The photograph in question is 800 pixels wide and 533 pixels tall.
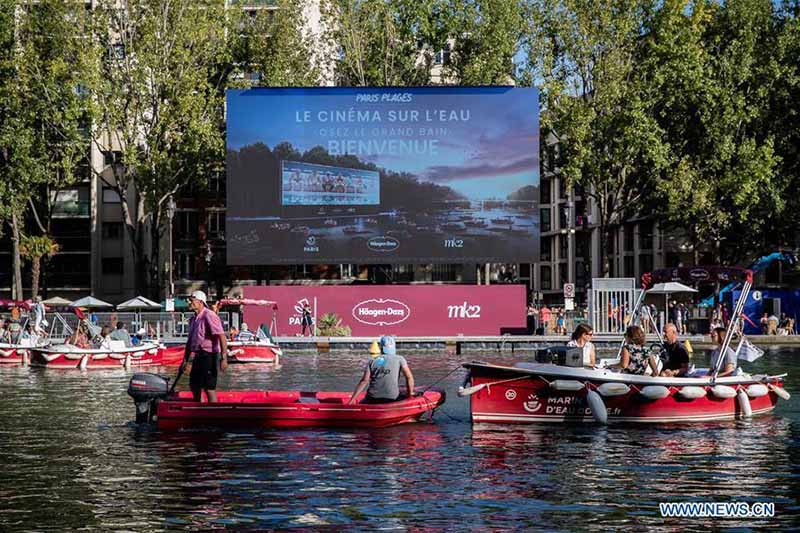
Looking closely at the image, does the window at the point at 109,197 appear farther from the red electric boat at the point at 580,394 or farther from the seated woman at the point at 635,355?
the seated woman at the point at 635,355

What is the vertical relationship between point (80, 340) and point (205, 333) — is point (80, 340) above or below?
below

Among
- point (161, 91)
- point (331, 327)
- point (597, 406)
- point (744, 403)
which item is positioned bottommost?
point (331, 327)

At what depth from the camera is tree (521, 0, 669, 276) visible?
65.6 metres

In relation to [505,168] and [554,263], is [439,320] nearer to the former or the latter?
[505,168]

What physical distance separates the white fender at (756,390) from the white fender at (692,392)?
1.37 metres

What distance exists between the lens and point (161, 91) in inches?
2697

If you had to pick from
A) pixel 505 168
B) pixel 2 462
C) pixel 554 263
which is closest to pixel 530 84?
pixel 505 168

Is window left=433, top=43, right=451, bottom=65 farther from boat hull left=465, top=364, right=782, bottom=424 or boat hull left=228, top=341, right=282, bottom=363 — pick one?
boat hull left=465, top=364, right=782, bottom=424

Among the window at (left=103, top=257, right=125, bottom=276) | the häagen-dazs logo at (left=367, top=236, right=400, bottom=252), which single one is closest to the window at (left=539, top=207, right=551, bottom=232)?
the window at (left=103, top=257, right=125, bottom=276)

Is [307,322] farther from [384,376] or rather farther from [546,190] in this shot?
[546,190]

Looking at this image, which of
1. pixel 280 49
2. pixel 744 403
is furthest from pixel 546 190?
pixel 744 403

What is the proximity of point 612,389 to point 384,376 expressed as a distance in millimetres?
4085

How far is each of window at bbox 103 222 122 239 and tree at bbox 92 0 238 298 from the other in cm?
2193

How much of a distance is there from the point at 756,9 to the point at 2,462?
58.8 m
